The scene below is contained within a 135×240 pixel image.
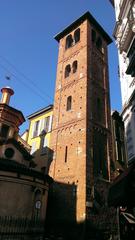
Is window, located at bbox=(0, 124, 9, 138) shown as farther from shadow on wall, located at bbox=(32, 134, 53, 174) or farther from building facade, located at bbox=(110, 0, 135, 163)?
building facade, located at bbox=(110, 0, 135, 163)

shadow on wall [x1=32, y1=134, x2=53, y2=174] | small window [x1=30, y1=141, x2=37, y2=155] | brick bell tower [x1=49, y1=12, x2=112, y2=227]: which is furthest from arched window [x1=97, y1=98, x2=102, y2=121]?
small window [x1=30, y1=141, x2=37, y2=155]

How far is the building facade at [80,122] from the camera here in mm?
17094

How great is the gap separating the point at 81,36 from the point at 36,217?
2039cm

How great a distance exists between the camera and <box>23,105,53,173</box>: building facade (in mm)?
22297

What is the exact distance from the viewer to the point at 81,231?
1514 centimetres

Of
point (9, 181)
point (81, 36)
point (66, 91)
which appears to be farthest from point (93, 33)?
point (9, 181)

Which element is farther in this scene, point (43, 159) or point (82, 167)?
point (43, 159)

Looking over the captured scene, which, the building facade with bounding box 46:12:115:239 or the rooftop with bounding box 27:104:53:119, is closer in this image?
the building facade with bounding box 46:12:115:239

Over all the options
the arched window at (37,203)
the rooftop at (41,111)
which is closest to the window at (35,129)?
the rooftop at (41,111)

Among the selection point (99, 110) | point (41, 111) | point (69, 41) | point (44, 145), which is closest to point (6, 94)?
point (41, 111)

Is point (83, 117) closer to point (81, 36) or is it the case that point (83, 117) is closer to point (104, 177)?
point (104, 177)

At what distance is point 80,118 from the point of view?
2030 cm

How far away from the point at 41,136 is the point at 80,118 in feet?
21.9

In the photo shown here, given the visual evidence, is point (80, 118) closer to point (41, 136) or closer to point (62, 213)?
point (41, 136)
